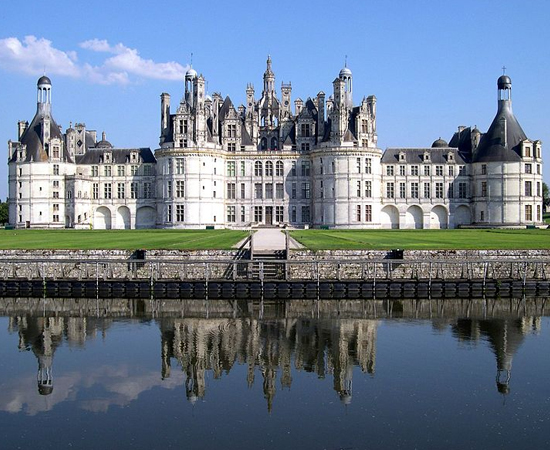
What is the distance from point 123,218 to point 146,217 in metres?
2.97

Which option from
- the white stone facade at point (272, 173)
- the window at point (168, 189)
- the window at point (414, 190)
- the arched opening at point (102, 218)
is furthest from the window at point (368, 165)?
the arched opening at point (102, 218)

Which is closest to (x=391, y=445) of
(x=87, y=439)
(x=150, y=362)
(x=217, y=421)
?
(x=217, y=421)

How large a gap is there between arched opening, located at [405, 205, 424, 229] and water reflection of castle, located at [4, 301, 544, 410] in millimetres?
53068

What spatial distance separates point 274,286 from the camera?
35.0m

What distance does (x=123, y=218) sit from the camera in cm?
8419

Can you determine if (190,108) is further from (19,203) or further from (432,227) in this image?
(432,227)

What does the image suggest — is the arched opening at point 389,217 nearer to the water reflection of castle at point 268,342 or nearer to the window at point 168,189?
Result: the window at point 168,189

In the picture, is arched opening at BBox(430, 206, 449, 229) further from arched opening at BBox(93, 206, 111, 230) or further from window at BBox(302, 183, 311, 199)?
arched opening at BBox(93, 206, 111, 230)

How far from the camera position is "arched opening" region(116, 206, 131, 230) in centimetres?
8388

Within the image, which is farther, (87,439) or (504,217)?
(504,217)

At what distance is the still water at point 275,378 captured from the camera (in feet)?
50.1

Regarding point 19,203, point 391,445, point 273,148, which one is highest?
point 273,148

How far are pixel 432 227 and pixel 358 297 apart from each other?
51.0 meters

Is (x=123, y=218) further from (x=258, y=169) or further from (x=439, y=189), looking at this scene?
(x=439, y=189)
